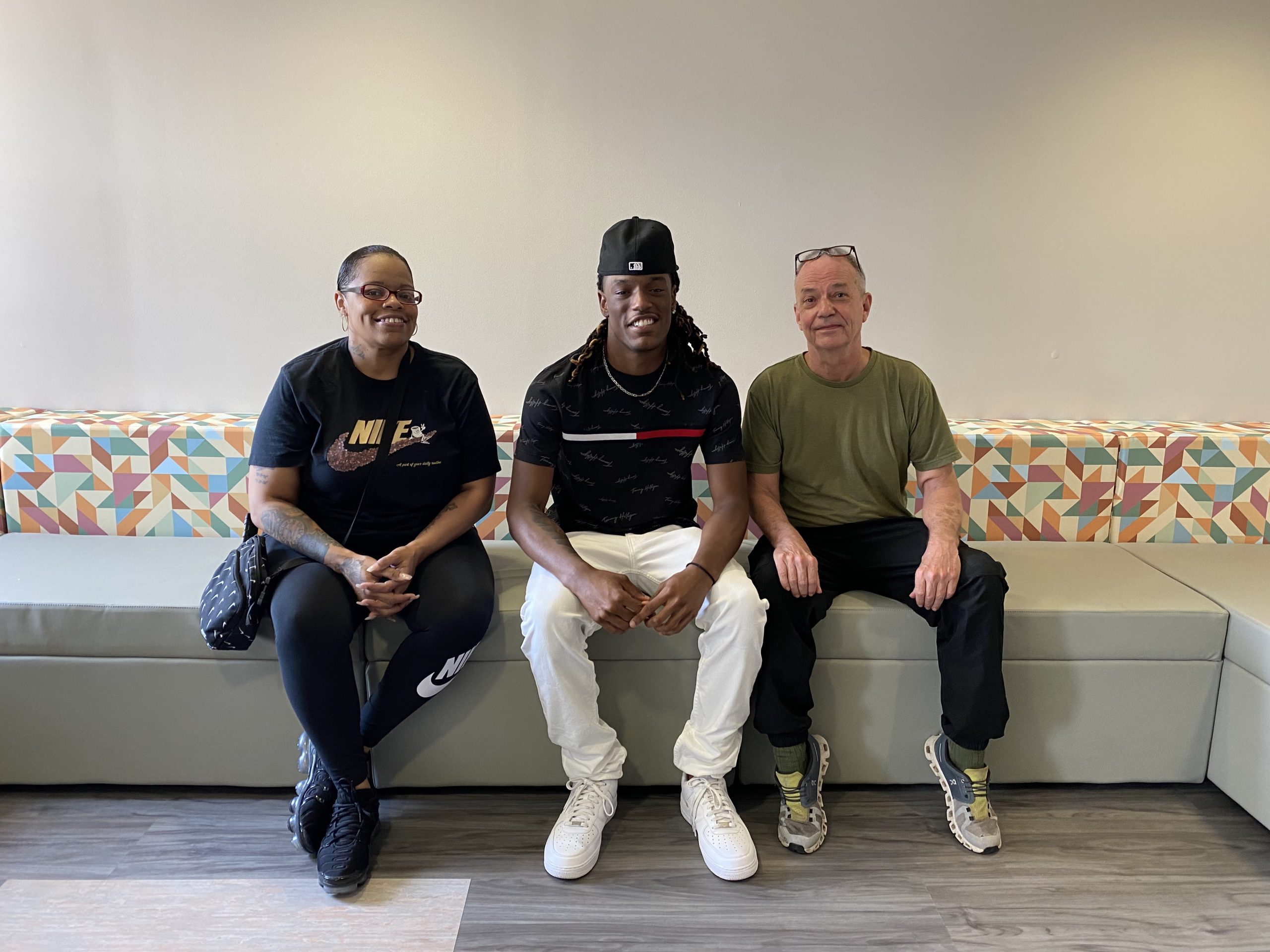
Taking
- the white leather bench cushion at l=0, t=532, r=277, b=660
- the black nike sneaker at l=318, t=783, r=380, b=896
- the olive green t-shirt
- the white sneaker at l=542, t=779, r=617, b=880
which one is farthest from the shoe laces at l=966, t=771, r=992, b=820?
the white leather bench cushion at l=0, t=532, r=277, b=660

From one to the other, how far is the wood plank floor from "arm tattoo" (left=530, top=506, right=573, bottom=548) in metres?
0.62

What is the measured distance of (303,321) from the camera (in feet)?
8.86

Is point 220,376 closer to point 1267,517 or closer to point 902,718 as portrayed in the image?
point 902,718

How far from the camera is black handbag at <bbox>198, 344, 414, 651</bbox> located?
177 cm

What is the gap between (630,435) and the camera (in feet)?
6.44

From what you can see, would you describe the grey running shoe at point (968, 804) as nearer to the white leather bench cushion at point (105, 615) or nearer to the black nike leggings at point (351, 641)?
the black nike leggings at point (351, 641)

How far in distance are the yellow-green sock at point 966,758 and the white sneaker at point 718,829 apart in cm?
49

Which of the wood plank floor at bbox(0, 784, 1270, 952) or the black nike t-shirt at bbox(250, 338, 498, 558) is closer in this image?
the wood plank floor at bbox(0, 784, 1270, 952)

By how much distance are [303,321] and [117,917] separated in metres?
1.72

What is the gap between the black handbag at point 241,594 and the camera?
1.77m

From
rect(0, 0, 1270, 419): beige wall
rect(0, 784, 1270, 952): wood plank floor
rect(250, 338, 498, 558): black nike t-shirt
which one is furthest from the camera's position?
rect(0, 0, 1270, 419): beige wall

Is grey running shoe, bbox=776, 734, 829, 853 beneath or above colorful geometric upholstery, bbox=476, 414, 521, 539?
beneath

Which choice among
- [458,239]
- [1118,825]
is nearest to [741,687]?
[1118,825]

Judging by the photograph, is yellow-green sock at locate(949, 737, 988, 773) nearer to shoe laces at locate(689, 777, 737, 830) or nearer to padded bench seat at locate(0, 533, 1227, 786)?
padded bench seat at locate(0, 533, 1227, 786)
